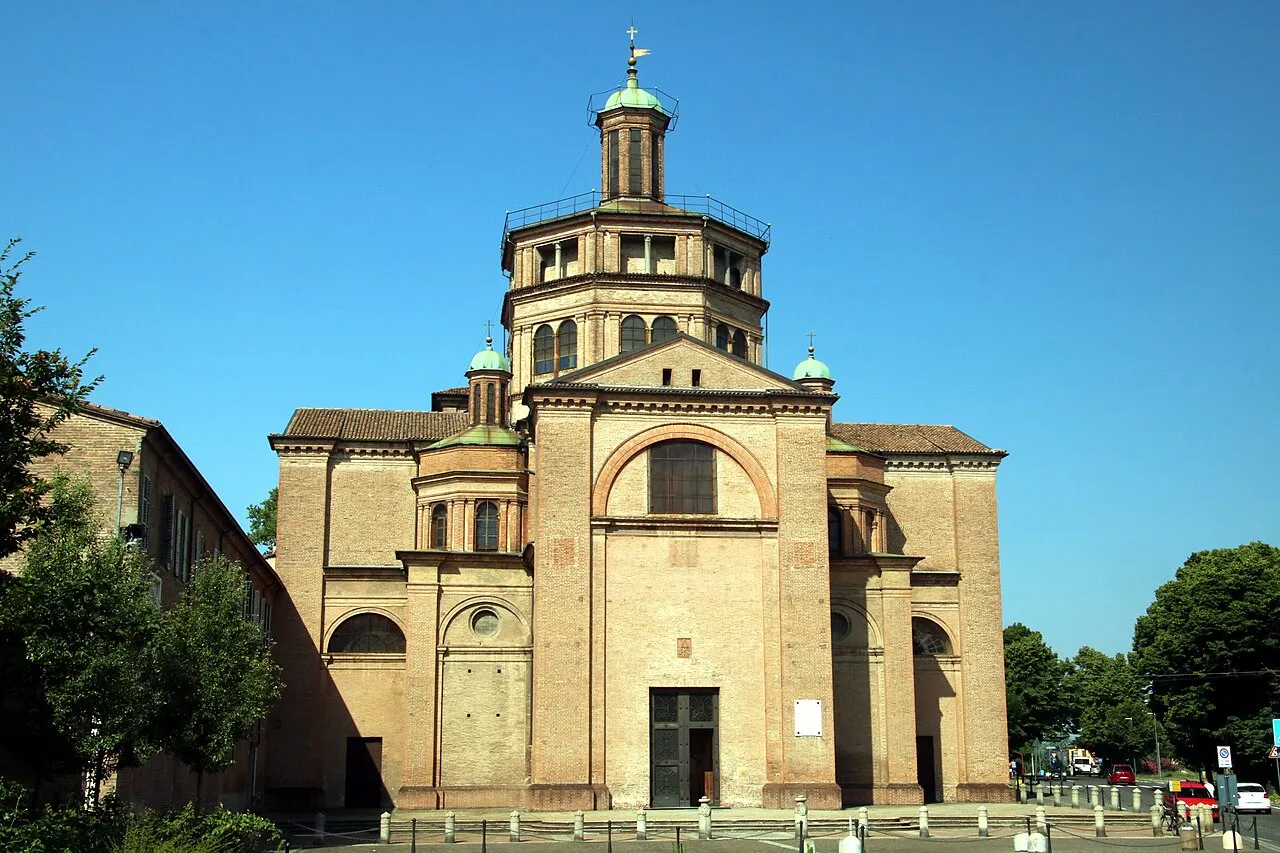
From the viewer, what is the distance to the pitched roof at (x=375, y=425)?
49906mm

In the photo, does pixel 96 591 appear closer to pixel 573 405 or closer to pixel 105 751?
pixel 105 751

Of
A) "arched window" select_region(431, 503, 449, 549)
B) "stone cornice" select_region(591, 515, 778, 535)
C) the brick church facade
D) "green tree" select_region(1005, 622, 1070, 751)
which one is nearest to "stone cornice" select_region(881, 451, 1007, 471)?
the brick church facade

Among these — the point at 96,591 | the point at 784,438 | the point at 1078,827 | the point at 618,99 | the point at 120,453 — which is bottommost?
the point at 1078,827

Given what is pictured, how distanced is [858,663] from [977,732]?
220 inches

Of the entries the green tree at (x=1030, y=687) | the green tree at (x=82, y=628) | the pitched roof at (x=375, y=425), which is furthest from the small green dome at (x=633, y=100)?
the green tree at (x=1030, y=687)

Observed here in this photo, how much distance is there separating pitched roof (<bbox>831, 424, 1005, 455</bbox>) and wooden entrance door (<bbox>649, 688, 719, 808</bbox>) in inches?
574

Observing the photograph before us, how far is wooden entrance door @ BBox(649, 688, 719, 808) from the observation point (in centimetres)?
3859

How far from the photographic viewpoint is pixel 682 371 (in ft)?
135

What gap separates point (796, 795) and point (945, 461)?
1757 cm

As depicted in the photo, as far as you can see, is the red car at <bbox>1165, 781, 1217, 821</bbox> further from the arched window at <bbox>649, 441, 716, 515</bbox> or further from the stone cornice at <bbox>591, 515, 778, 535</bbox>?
the arched window at <bbox>649, 441, 716, 515</bbox>

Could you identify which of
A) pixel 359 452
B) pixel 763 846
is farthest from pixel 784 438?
pixel 359 452

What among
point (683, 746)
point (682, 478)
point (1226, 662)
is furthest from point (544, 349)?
point (1226, 662)

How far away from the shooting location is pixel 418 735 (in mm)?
42344

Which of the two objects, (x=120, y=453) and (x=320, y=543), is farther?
(x=320, y=543)
